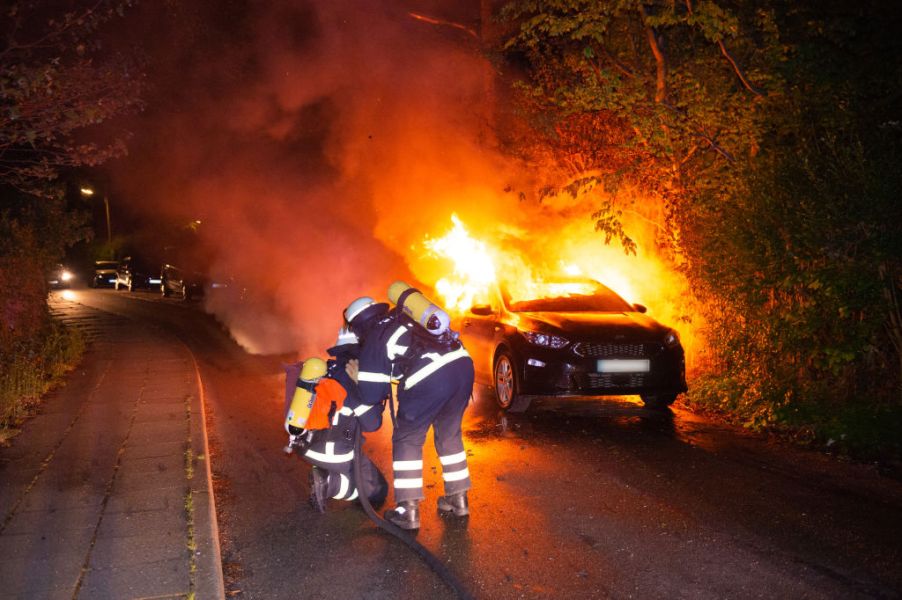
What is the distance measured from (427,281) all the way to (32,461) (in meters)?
11.6

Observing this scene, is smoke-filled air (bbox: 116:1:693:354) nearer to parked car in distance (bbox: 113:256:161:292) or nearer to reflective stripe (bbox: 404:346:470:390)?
reflective stripe (bbox: 404:346:470:390)

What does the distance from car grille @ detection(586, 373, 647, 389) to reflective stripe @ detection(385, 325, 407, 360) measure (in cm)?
352

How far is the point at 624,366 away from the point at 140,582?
5.28 meters

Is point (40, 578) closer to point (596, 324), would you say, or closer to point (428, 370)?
point (428, 370)

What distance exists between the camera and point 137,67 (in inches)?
339

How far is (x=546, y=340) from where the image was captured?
8.16 meters

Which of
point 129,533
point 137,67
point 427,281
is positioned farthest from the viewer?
point 427,281

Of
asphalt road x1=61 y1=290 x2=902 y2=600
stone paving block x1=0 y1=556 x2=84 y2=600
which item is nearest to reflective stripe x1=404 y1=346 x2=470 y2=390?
asphalt road x1=61 y1=290 x2=902 y2=600

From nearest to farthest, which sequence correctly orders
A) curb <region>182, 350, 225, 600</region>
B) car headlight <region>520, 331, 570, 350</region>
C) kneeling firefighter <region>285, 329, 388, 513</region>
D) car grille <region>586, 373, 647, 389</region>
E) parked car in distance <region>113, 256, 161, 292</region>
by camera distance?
curb <region>182, 350, 225, 600</region> → kneeling firefighter <region>285, 329, 388, 513</region> → car grille <region>586, 373, 647, 389</region> → car headlight <region>520, 331, 570, 350</region> → parked car in distance <region>113, 256, 161, 292</region>

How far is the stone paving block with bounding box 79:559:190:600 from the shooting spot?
3906 mm

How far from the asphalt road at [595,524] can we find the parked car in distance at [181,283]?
69.8 ft

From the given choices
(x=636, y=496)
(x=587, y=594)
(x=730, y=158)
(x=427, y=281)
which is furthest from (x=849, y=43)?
(x=427, y=281)

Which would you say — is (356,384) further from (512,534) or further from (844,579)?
Answer: (844,579)

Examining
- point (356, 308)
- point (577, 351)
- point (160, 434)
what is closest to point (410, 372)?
point (356, 308)
